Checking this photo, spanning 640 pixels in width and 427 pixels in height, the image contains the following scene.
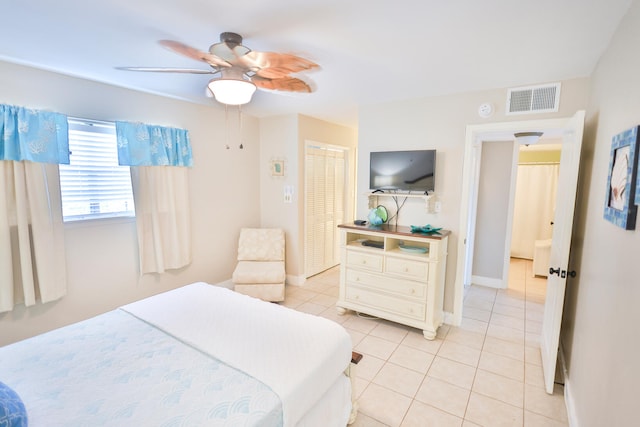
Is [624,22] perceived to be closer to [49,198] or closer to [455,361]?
[455,361]

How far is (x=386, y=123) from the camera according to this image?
3.26m

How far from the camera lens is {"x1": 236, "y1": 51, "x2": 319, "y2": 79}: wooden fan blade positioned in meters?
1.61

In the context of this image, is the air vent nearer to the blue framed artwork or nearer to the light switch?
the blue framed artwork

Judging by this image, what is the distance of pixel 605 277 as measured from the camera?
4.83ft

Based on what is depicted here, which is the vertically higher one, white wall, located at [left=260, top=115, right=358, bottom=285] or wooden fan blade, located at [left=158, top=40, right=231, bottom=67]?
wooden fan blade, located at [left=158, top=40, right=231, bottom=67]

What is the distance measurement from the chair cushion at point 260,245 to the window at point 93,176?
51.5 inches

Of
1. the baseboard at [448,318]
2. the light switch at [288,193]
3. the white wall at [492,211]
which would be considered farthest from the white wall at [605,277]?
the light switch at [288,193]

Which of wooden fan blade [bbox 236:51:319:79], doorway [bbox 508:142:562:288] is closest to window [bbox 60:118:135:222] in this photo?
wooden fan blade [bbox 236:51:319:79]

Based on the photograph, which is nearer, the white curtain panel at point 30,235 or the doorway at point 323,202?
the white curtain panel at point 30,235

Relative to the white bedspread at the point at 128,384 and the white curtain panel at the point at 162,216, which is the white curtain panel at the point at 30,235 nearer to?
the white curtain panel at the point at 162,216

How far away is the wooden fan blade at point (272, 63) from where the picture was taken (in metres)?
1.61

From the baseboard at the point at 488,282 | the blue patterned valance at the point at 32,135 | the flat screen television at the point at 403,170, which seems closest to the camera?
the blue patterned valance at the point at 32,135

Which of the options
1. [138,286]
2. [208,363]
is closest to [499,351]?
[208,363]

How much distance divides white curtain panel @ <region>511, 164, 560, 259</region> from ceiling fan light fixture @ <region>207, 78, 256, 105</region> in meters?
5.27
